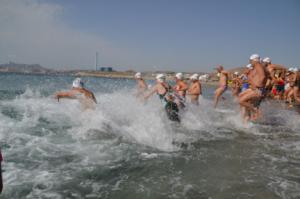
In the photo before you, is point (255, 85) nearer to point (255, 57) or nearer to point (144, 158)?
point (255, 57)

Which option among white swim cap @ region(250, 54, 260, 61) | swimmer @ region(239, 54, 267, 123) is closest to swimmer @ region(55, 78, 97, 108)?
swimmer @ region(239, 54, 267, 123)

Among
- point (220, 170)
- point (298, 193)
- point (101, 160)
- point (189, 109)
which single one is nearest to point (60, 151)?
point (101, 160)

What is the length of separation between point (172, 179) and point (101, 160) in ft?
5.70

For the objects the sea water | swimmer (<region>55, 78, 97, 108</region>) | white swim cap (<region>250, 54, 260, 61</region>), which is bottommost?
the sea water

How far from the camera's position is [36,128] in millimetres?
9148

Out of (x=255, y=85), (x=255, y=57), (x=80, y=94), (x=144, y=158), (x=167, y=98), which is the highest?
(x=255, y=57)

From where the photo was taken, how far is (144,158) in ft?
20.7

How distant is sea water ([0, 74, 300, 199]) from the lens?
15.4 ft

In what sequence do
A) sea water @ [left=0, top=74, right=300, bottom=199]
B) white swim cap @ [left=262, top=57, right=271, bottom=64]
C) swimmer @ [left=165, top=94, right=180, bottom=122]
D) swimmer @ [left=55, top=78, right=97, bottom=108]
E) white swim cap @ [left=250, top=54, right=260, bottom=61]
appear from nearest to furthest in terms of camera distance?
sea water @ [left=0, top=74, right=300, bottom=199], swimmer @ [left=55, top=78, right=97, bottom=108], white swim cap @ [left=250, top=54, right=260, bottom=61], swimmer @ [left=165, top=94, right=180, bottom=122], white swim cap @ [left=262, top=57, right=271, bottom=64]

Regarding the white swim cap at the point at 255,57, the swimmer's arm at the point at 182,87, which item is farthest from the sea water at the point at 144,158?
the swimmer's arm at the point at 182,87

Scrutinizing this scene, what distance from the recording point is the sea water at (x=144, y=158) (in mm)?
4684

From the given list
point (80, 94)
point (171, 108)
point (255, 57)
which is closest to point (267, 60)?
point (255, 57)

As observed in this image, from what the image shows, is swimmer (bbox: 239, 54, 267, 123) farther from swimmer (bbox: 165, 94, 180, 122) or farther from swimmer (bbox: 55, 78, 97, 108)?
swimmer (bbox: 55, 78, 97, 108)

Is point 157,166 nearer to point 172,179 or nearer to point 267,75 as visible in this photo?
point 172,179
